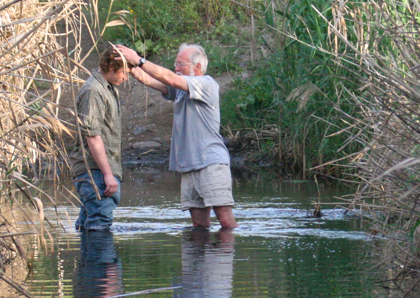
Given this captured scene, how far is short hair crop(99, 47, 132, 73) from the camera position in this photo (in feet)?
18.9

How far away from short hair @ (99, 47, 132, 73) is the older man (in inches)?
5.4

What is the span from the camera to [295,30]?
9.09 metres

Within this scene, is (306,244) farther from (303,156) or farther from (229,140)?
(229,140)

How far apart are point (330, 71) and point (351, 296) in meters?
5.00

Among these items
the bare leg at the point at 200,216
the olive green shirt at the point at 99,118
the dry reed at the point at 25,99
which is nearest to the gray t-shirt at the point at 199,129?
the bare leg at the point at 200,216

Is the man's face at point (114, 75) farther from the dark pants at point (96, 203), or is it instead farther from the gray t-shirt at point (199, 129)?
the dark pants at point (96, 203)

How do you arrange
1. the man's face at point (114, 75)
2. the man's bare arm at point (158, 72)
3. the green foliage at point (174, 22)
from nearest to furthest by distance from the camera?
1. the man's bare arm at point (158, 72)
2. the man's face at point (114, 75)
3. the green foliage at point (174, 22)

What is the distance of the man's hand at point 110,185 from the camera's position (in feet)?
18.6

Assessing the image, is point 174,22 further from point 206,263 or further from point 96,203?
point 206,263

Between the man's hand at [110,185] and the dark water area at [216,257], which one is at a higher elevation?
the man's hand at [110,185]

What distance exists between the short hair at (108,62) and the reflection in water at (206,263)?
4.58ft

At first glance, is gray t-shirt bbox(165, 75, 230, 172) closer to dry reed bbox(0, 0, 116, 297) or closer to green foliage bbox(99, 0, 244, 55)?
dry reed bbox(0, 0, 116, 297)

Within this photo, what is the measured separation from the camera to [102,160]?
566 centimetres

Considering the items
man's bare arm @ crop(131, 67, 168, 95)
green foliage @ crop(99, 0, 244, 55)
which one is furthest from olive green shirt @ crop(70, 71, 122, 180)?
green foliage @ crop(99, 0, 244, 55)
